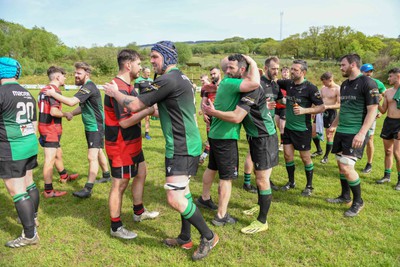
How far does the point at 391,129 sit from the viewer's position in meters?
5.85

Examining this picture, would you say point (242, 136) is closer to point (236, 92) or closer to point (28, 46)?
point (236, 92)

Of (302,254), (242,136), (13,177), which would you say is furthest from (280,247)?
(242,136)

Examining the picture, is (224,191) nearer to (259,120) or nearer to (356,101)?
(259,120)

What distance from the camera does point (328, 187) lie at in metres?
5.72

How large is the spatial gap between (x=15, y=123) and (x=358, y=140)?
5017 millimetres

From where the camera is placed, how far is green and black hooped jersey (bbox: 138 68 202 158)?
3070mm

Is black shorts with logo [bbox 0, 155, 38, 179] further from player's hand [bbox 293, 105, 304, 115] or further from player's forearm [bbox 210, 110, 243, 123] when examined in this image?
player's hand [bbox 293, 105, 304, 115]

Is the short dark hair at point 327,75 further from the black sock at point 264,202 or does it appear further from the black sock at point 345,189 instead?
the black sock at point 264,202

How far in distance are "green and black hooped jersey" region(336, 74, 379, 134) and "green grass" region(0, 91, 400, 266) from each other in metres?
1.47

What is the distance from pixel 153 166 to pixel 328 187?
4.19 metres

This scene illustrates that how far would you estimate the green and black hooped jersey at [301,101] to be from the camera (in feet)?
17.3

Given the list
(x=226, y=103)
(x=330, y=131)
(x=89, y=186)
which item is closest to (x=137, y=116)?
(x=226, y=103)

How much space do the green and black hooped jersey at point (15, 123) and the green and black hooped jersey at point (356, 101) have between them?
4902 millimetres

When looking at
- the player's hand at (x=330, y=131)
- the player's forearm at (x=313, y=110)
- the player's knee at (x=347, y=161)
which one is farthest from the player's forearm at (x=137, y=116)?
the player's hand at (x=330, y=131)
